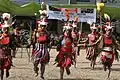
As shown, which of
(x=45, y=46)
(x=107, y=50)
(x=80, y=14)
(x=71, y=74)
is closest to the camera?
(x=45, y=46)

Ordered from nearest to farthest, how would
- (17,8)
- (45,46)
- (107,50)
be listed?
(45,46) < (107,50) < (17,8)

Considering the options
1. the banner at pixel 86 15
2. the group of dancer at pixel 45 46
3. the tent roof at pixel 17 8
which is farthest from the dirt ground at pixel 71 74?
the tent roof at pixel 17 8

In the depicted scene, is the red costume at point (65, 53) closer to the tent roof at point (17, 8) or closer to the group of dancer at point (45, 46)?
the group of dancer at point (45, 46)

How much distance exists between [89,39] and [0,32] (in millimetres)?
4726

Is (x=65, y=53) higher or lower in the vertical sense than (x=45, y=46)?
lower

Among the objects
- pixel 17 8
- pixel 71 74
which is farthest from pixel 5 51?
pixel 17 8

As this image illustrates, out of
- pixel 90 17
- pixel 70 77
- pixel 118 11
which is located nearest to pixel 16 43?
pixel 70 77

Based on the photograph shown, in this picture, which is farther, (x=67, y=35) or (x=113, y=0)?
(x=113, y=0)

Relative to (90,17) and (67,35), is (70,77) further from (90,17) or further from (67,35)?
(90,17)

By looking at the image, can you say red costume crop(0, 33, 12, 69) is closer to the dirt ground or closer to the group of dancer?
the group of dancer

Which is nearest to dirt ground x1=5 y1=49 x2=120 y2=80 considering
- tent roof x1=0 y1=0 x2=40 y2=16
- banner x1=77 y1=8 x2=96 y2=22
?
banner x1=77 y1=8 x2=96 y2=22

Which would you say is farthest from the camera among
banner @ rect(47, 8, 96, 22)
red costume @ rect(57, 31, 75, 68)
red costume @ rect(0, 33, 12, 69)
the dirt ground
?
banner @ rect(47, 8, 96, 22)

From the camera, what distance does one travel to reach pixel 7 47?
482 inches

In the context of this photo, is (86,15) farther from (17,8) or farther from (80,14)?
(17,8)
